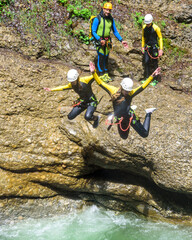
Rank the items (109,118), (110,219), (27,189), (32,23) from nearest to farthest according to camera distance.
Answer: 1. (109,118)
2. (27,189)
3. (110,219)
4. (32,23)

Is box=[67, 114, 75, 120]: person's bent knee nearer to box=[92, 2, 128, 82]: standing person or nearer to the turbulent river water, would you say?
box=[92, 2, 128, 82]: standing person

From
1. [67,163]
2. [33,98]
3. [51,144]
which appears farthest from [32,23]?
[67,163]

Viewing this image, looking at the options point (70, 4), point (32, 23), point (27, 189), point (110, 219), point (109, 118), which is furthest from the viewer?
point (70, 4)

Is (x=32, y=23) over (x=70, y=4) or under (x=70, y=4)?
under

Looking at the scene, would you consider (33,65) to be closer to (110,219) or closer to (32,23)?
(32,23)

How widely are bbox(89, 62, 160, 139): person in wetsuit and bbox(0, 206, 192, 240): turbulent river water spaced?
2.60 meters

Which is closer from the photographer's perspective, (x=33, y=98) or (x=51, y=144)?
(x=51, y=144)

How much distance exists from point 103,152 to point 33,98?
8.01ft

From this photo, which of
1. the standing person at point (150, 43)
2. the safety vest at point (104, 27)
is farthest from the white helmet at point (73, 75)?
the standing person at point (150, 43)

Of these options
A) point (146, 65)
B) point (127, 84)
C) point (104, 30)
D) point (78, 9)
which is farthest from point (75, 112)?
point (78, 9)

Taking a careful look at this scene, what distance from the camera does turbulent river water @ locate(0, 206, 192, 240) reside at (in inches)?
221

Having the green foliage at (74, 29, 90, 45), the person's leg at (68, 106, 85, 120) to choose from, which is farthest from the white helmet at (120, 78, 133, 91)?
the green foliage at (74, 29, 90, 45)

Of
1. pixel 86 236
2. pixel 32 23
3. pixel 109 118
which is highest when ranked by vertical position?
pixel 32 23

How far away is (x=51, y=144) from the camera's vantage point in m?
5.57
